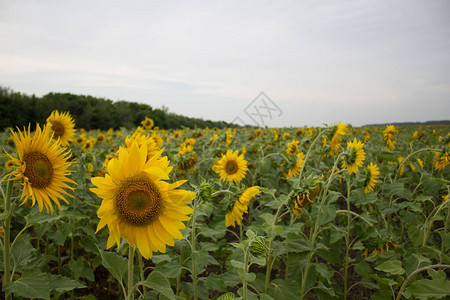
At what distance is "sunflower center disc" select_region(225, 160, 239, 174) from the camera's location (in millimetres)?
3400

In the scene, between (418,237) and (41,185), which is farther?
(418,237)

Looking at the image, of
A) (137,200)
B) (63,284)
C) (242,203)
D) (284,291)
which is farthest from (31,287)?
(284,291)

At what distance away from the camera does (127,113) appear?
19156 millimetres

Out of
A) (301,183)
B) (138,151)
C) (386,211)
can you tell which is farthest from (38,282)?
(386,211)

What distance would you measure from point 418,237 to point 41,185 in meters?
2.91

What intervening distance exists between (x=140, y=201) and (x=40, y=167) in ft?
2.85

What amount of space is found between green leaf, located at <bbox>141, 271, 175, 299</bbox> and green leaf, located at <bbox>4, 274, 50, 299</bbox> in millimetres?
720

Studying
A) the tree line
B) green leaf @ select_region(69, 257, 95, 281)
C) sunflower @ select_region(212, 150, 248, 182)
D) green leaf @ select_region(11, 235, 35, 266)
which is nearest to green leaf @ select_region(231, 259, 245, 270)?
green leaf @ select_region(11, 235, 35, 266)

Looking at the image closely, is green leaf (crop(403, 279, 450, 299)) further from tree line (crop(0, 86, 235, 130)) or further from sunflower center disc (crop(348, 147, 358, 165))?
tree line (crop(0, 86, 235, 130))

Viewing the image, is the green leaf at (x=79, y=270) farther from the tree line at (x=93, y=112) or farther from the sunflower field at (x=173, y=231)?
the tree line at (x=93, y=112)

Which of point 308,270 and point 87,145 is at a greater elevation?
point 87,145

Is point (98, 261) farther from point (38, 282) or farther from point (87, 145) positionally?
point (87, 145)

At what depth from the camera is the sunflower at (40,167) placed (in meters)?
1.56

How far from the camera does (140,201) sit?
3.93 feet
